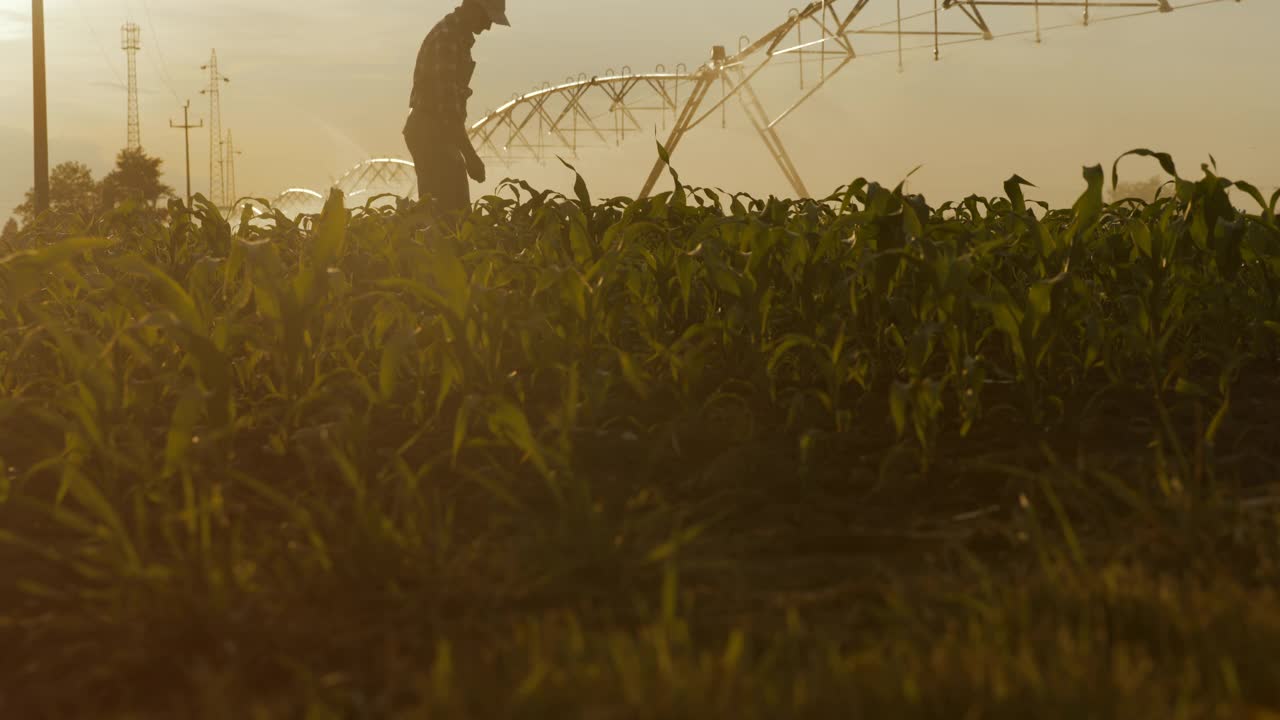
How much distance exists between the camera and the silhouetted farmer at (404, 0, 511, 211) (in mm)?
8539

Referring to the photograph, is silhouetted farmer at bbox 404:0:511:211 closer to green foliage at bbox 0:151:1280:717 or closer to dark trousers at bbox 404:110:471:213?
dark trousers at bbox 404:110:471:213

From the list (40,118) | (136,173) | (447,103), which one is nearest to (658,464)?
(447,103)

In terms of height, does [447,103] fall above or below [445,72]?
below

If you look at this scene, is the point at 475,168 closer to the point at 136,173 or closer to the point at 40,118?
the point at 40,118

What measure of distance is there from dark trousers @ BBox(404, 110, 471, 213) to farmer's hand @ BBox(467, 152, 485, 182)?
0.17 ft

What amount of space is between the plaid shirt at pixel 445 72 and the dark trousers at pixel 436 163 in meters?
0.13

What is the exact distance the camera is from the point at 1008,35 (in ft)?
50.4

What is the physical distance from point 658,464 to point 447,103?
6.55 metres

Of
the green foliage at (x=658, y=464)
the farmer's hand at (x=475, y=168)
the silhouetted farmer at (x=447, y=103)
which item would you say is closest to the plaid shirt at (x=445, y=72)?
the silhouetted farmer at (x=447, y=103)

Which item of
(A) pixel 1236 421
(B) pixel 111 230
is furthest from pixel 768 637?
(B) pixel 111 230

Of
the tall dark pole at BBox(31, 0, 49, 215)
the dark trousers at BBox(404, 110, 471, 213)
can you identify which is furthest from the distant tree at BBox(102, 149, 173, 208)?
the dark trousers at BBox(404, 110, 471, 213)

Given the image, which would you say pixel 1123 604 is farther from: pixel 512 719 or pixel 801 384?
pixel 801 384

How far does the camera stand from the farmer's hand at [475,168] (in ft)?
29.4

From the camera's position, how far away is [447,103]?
28.3 ft
